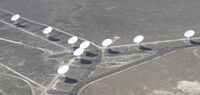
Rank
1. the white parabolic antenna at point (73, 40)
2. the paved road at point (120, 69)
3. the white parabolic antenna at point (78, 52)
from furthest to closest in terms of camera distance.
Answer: the white parabolic antenna at point (73, 40)
the white parabolic antenna at point (78, 52)
the paved road at point (120, 69)

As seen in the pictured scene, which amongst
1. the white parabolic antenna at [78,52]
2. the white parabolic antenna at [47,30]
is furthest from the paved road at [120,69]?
the white parabolic antenna at [47,30]

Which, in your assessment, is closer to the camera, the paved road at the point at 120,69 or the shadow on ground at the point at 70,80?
the paved road at the point at 120,69

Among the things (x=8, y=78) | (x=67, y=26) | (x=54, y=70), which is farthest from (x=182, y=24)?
(x=8, y=78)

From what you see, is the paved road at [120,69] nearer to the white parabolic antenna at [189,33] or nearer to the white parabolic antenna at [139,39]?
the white parabolic antenna at [189,33]

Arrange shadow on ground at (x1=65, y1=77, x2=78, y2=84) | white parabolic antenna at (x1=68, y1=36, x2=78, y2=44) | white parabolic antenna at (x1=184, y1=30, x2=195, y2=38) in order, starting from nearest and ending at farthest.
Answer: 1. shadow on ground at (x1=65, y1=77, x2=78, y2=84)
2. white parabolic antenna at (x1=184, y1=30, x2=195, y2=38)
3. white parabolic antenna at (x1=68, y1=36, x2=78, y2=44)

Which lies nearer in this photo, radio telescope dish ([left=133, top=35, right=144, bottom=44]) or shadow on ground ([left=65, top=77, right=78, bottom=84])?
shadow on ground ([left=65, top=77, right=78, bottom=84])

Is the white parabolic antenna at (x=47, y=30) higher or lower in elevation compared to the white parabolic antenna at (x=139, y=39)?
higher

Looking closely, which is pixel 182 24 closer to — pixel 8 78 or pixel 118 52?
pixel 118 52

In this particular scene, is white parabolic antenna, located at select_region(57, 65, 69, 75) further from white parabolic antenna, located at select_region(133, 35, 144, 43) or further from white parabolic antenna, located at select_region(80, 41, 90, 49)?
white parabolic antenna, located at select_region(133, 35, 144, 43)

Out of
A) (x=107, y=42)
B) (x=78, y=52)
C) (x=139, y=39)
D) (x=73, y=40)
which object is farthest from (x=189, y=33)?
(x=73, y=40)

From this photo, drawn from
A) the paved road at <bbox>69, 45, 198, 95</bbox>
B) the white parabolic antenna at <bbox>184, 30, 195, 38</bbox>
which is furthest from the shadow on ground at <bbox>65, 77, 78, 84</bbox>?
the white parabolic antenna at <bbox>184, 30, 195, 38</bbox>

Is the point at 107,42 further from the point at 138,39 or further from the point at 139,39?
the point at 139,39

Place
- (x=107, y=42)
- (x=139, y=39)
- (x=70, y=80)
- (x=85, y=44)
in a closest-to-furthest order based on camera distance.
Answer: (x=70, y=80), (x=85, y=44), (x=107, y=42), (x=139, y=39)
